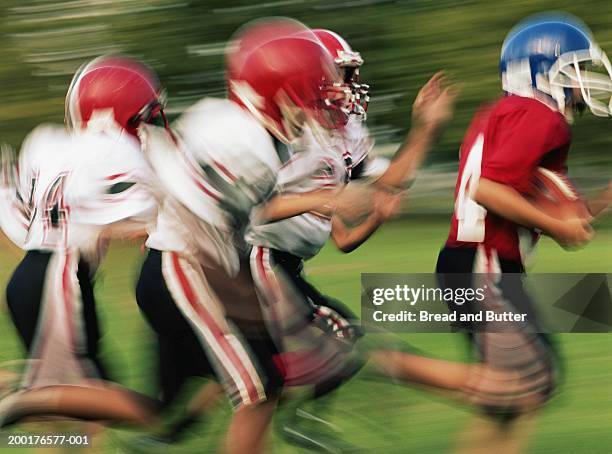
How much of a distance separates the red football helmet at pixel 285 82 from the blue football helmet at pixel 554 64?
570 millimetres

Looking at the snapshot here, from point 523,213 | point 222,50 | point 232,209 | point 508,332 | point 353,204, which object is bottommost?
point 222,50

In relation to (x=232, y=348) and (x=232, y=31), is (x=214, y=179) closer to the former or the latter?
(x=232, y=348)

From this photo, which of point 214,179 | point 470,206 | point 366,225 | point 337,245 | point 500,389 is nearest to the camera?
point 214,179

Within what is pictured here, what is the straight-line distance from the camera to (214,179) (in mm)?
3287

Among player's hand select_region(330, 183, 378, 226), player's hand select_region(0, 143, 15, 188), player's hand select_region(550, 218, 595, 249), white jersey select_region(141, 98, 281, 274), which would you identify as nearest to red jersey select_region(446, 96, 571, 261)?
player's hand select_region(550, 218, 595, 249)

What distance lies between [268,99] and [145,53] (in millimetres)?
2552

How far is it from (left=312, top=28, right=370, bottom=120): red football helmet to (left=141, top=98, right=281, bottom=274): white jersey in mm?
625

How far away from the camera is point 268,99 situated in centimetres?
346

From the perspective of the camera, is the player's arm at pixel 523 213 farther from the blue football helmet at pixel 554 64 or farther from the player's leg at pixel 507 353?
the blue football helmet at pixel 554 64

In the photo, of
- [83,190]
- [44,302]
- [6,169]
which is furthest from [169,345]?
[6,169]

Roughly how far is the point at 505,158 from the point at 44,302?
141 cm

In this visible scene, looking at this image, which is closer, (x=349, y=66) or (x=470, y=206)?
(x=470, y=206)

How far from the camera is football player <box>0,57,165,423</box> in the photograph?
143 inches

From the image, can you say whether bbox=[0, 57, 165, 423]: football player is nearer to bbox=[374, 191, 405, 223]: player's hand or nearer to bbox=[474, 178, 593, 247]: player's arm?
bbox=[374, 191, 405, 223]: player's hand
